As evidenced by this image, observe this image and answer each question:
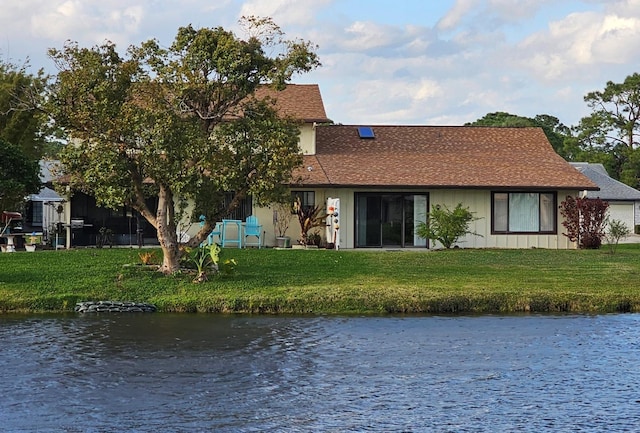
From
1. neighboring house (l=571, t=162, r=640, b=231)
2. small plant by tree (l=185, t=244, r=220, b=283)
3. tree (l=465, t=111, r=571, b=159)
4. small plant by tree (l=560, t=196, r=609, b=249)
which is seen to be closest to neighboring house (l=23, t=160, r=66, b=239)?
small plant by tree (l=185, t=244, r=220, b=283)

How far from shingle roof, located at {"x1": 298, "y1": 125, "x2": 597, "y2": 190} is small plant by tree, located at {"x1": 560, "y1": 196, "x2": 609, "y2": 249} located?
647 mm

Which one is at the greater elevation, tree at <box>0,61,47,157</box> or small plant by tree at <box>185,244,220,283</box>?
tree at <box>0,61,47,157</box>

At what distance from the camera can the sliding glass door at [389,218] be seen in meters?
27.3

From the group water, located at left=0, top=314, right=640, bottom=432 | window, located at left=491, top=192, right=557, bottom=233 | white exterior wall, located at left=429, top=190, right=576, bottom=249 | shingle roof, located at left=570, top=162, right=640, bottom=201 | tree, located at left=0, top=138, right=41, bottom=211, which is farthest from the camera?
shingle roof, located at left=570, top=162, right=640, bottom=201

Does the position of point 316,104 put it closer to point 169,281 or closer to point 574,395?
point 169,281

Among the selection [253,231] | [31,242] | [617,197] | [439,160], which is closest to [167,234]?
[253,231]

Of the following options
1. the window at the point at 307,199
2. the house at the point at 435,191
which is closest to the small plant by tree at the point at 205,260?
the house at the point at 435,191

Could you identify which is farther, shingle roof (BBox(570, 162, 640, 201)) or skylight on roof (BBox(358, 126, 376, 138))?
shingle roof (BBox(570, 162, 640, 201))

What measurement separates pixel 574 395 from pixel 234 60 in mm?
9875

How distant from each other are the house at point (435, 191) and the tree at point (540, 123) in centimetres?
3608

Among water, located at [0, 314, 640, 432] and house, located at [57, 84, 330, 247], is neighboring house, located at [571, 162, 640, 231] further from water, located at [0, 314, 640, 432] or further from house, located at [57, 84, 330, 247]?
water, located at [0, 314, 640, 432]

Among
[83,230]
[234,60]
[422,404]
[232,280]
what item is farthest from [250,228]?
[422,404]

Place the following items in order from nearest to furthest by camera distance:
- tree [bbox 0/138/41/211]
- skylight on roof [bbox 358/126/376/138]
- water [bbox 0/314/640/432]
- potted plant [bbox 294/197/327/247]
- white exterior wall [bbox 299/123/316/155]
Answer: water [bbox 0/314/640/432], tree [bbox 0/138/41/211], potted plant [bbox 294/197/327/247], white exterior wall [bbox 299/123/316/155], skylight on roof [bbox 358/126/376/138]

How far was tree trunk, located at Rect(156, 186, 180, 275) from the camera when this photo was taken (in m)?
19.7
